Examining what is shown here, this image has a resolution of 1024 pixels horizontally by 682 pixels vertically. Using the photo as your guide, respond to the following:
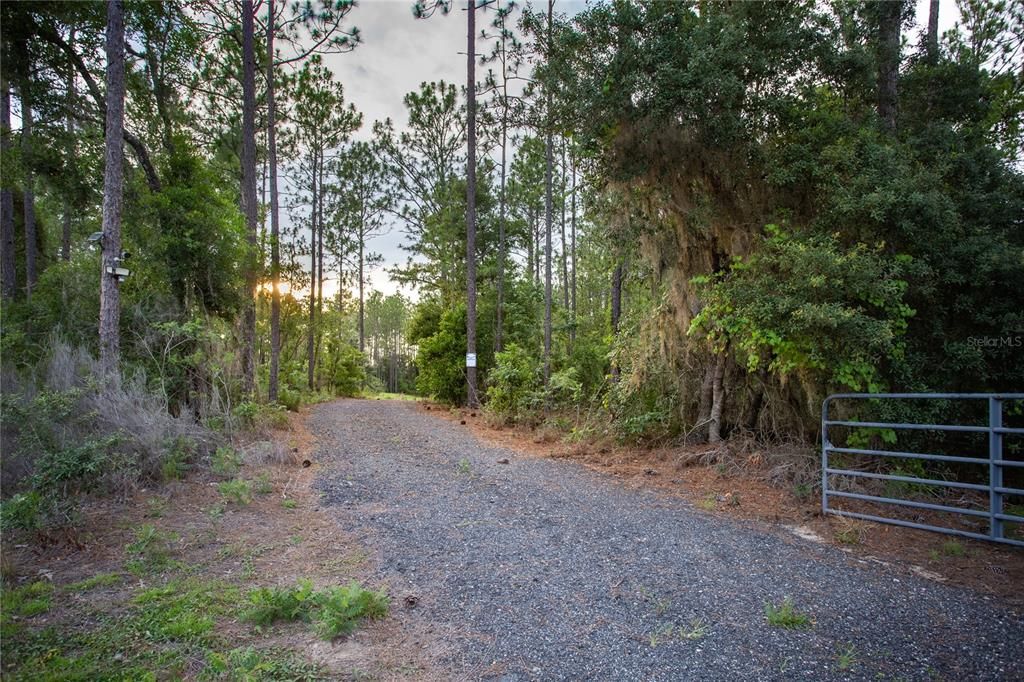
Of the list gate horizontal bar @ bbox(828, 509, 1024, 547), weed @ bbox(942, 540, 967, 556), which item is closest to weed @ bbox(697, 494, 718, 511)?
gate horizontal bar @ bbox(828, 509, 1024, 547)

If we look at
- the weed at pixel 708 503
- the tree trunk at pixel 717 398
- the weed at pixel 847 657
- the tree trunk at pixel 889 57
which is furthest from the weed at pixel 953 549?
the tree trunk at pixel 889 57

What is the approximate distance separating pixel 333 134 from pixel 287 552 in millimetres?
17967

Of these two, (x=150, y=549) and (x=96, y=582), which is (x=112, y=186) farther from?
(x=96, y=582)

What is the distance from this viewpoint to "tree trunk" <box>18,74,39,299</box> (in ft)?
27.7

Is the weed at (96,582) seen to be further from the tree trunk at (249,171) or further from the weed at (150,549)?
the tree trunk at (249,171)

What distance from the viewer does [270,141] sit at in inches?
521

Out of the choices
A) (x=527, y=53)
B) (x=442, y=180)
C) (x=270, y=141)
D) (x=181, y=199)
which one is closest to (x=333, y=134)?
(x=442, y=180)

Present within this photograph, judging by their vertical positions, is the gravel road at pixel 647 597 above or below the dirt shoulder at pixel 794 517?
above

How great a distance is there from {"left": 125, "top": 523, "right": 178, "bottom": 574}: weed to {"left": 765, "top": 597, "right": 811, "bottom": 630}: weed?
3.96 m

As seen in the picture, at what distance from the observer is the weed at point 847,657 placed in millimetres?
2455

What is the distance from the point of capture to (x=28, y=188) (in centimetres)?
905

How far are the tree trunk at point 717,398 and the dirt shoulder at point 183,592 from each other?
541 centimetres

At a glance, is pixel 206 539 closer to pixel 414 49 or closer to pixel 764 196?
pixel 764 196

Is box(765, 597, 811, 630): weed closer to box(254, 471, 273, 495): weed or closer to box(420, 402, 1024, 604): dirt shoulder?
box(420, 402, 1024, 604): dirt shoulder
